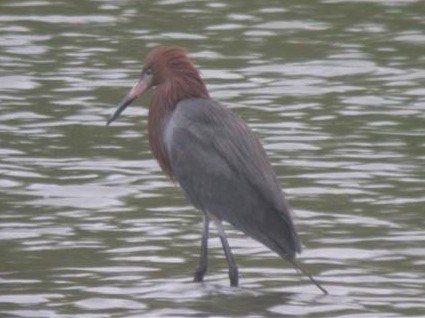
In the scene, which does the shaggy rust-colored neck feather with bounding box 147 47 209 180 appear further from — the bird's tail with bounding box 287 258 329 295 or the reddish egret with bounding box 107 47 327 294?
the bird's tail with bounding box 287 258 329 295

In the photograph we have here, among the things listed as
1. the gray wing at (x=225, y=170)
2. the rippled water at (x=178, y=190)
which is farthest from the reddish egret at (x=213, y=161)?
the rippled water at (x=178, y=190)

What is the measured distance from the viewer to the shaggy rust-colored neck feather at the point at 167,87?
35.1 ft

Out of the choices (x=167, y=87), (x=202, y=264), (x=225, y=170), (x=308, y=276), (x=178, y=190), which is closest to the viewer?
(x=308, y=276)

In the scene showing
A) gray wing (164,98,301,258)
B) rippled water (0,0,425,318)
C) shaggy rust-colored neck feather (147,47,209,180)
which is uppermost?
shaggy rust-colored neck feather (147,47,209,180)

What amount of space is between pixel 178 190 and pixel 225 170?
205cm

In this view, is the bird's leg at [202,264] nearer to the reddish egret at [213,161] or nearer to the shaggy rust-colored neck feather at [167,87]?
the reddish egret at [213,161]

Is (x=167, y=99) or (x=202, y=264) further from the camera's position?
(x=167, y=99)

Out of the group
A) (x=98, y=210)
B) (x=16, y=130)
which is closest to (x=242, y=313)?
(x=98, y=210)

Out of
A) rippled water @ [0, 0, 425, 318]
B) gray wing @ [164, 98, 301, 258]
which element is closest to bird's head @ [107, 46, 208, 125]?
gray wing @ [164, 98, 301, 258]

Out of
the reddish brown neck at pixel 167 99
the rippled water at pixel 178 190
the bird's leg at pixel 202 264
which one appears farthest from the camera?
the reddish brown neck at pixel 167 99

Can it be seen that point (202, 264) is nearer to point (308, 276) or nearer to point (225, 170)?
point (225, 170)

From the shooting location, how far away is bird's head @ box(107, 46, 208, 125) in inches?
421

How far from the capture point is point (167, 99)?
10.7 metres

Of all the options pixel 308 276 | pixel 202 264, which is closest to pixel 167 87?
pixel 202 264
